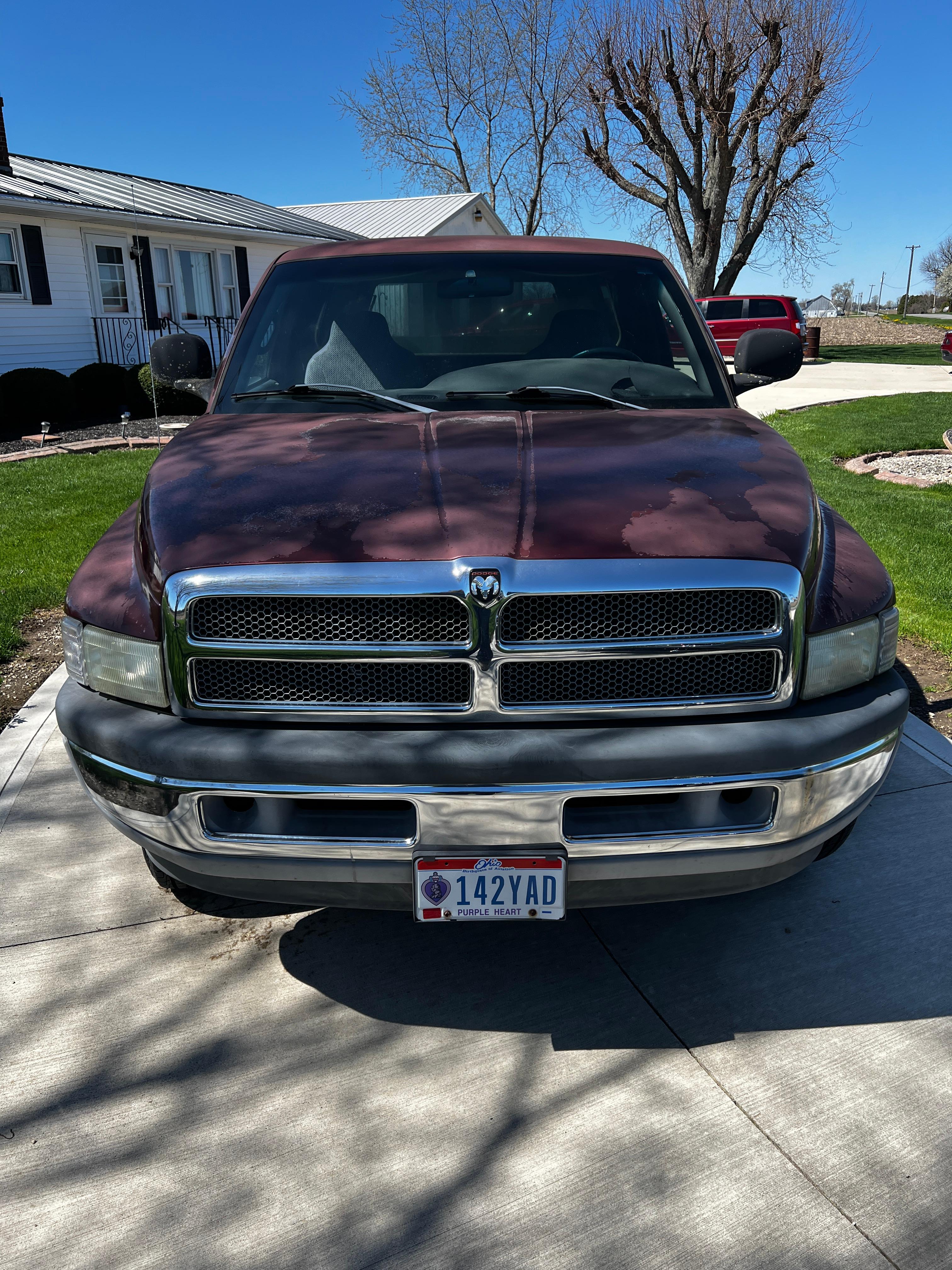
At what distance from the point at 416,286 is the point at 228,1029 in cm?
266

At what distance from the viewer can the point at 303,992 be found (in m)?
2.59

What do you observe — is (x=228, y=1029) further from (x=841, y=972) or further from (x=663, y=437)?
(x=663, y=437)

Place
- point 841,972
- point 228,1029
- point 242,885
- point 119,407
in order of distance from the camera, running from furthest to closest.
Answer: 1. point 119,407
2. point 841,972
3. point 228,1029
4. point 242,885

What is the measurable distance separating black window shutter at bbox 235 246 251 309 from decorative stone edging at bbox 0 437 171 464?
33.9 feet

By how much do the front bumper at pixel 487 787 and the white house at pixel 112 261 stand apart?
44.1ft

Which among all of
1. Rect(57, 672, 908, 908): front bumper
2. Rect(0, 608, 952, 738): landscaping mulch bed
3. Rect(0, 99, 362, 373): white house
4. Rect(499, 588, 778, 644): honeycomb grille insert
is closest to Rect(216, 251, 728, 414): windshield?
Rect(499, 588, 778, 644): honeycomb grille insert

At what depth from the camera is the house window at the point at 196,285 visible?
20766 millimetres

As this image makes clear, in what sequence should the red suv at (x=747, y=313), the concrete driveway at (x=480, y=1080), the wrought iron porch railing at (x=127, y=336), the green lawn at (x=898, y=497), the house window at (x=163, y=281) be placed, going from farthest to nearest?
the red suv at (x=747, y=313) < the house window at (x=163, y=281) < the wrought iron porch railing at (x=127, y=336) < the green lawn at (x=898, y=497) < the concrete driveway at (x=480, y=1080)

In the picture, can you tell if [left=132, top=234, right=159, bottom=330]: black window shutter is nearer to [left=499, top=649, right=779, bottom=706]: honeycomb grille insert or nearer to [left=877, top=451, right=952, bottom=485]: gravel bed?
[left=877, top=451, right=952, bottom=485]: gravel bed

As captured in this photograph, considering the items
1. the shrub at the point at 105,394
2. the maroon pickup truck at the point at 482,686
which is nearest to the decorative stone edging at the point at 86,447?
the shrub at the point at 105,394

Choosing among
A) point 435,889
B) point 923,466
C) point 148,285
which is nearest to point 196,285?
point 148,285

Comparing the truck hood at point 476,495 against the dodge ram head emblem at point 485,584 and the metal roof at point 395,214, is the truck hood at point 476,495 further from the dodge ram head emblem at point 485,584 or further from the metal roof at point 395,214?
the metal roof at point 395,214

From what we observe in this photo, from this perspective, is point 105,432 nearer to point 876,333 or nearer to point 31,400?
point 31,400

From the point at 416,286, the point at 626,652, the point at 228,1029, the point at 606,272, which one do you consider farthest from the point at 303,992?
the point at 606,272
